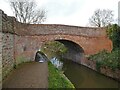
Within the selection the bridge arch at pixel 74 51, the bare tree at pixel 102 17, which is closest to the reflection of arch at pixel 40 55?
the bridge arch at pixel 74 51

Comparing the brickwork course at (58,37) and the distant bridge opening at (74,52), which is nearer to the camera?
the brickwork course at (58,37)

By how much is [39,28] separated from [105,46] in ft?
20.9

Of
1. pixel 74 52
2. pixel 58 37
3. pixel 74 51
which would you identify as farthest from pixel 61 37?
pixel 74 52

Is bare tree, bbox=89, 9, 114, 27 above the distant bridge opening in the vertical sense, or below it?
above

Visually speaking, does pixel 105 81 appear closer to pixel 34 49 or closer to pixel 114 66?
pixel 114 66

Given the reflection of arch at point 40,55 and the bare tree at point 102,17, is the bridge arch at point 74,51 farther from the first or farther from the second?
the bare tree at point 102,17

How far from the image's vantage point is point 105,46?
19.2 meters

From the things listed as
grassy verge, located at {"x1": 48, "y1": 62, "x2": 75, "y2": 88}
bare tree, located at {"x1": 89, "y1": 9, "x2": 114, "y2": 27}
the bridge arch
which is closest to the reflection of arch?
the bridge arch

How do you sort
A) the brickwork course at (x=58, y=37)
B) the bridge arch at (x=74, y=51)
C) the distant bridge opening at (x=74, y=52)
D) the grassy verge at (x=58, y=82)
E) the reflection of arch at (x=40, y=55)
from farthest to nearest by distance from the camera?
1. the distant bridge opening at (x=74, y=52)
2. the bridge arch at (x=74, y=51)
3. the reflection of arch at (x=40, y=55)
4. the brickwork course at (x=58, y=37)
5. the grassy verge at (x=58, y=82)

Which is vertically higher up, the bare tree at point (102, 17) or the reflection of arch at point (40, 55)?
the bare tree at point (102, 17)

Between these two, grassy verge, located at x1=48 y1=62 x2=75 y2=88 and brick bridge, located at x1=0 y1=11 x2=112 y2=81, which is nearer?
grassy verge, located at x1=48 y1=62 x2=75 y2=88

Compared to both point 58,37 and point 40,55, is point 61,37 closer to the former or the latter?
point 58,37

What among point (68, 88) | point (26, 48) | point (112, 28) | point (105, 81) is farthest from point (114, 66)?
point (26, 48)

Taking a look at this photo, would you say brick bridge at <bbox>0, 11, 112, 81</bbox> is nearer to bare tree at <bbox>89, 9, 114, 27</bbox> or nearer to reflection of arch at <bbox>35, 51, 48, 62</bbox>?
reflection of arch at <bbox>35, 51, 48, 62</bbox>
